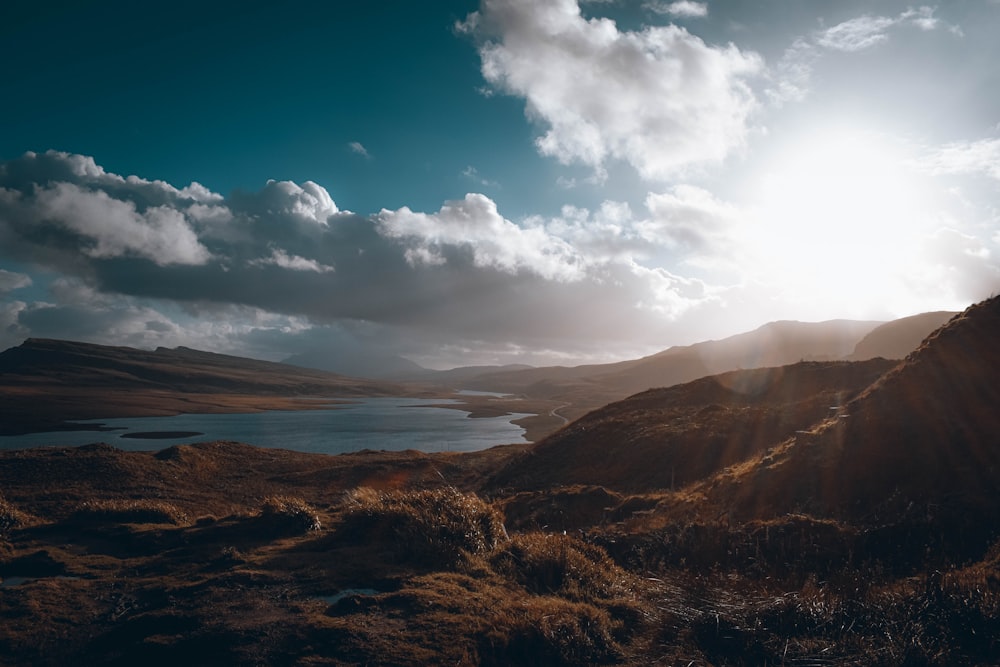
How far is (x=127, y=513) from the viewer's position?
563 inches

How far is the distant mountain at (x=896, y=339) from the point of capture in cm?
9869

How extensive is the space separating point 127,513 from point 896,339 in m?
126

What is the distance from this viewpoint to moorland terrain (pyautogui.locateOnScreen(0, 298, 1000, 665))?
7195mm

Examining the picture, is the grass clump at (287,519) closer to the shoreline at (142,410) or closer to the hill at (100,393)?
the shoreline at (142,410)

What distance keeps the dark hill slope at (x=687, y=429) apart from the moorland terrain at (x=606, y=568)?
349 inches

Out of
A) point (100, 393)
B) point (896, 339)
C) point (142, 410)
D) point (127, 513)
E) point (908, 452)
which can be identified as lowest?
point (142, 410)

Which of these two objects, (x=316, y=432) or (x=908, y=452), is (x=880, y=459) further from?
(x=316, y=432)

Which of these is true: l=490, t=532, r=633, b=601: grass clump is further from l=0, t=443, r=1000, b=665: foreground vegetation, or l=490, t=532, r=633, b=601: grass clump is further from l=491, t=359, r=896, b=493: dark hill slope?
l=491, t=359, r=896, b=493: dark hill slope

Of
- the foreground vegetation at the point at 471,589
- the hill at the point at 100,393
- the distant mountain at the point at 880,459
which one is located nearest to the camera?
the foreground vegetation at the point at 471,589

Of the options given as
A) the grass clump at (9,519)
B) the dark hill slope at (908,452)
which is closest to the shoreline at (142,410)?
the dark hill slope at (908,452)

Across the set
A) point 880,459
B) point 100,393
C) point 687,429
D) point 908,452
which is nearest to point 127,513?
point 880,459

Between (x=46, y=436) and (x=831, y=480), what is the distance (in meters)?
95.0

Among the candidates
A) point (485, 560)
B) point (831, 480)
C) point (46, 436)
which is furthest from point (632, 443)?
point (46, 436)

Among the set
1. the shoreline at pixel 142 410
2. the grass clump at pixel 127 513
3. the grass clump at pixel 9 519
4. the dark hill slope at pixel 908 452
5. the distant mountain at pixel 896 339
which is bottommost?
the shoreline at pixel 142 410
